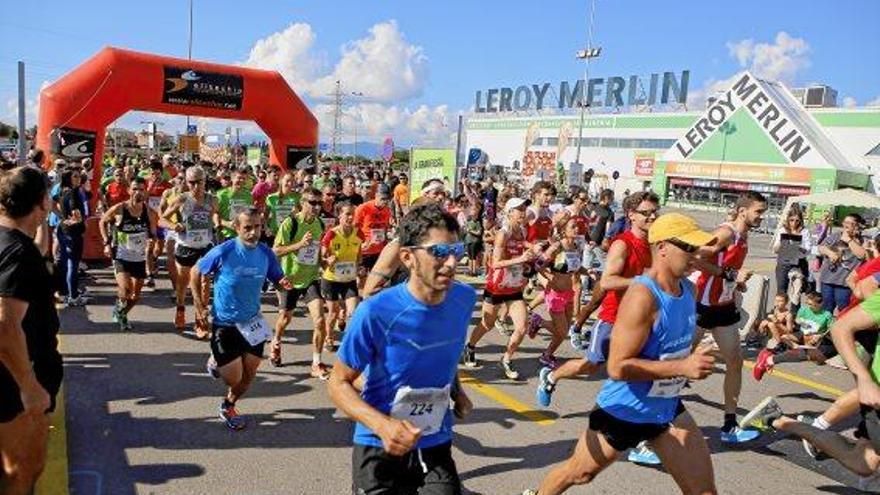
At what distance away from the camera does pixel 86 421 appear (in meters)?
4.93

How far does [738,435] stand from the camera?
5156mm

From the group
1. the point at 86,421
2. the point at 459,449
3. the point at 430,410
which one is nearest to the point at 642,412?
the point at 430,410

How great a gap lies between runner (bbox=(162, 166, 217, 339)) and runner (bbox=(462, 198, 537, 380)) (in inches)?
139

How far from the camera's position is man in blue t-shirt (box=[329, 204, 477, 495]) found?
103 inches

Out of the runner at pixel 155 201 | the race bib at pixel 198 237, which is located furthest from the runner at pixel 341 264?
the runner at pixel 155 201

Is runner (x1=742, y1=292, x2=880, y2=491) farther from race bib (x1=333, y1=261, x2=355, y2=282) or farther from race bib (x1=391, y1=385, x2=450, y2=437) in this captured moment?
race bib (x1=333, y1=261, x2=355, y2=282)

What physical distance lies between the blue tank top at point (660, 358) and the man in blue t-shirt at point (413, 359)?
1.00 meters

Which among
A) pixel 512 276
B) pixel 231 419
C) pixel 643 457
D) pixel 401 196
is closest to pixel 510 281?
pixel 512 276

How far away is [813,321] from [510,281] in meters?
5.03

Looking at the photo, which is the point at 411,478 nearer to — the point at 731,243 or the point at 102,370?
the point at 731,243

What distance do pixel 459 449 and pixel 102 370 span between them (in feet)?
11.8

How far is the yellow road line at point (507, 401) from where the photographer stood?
18.3 ft

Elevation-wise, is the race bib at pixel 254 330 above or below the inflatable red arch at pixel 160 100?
below

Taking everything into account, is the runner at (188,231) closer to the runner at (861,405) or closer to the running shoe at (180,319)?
the running shoe at (180,319)
